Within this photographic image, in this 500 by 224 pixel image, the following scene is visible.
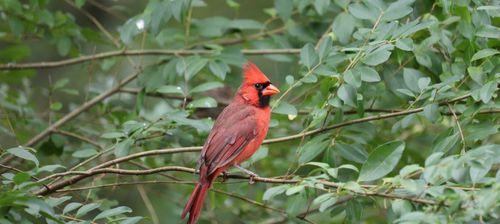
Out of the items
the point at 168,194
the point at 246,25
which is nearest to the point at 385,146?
the point at 246,25

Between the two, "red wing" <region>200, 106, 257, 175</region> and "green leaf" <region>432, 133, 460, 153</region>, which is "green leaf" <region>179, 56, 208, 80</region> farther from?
"green leaf" <region>432, 133, 460, 153</region>

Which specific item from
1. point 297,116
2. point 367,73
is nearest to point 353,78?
point 367,73

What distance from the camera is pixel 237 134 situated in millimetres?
4277

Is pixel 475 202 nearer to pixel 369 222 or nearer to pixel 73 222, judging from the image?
pixel 73 222

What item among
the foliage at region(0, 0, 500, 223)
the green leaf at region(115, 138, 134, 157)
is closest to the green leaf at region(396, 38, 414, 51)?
the foliage at region(0, 0, 500, 223)

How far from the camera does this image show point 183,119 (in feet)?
12.6

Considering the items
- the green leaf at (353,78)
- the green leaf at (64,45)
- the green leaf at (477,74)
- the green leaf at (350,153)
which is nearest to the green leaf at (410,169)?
the green leaf at (353,78)

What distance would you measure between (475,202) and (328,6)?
2077 mm

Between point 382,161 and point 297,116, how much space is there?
1.68m

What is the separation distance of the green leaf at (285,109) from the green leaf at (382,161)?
2.80 ft

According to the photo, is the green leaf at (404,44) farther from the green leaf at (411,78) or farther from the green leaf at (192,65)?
the green leaf at (192,65)

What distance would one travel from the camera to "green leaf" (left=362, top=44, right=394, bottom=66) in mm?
3518

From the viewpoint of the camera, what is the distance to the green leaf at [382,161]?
3113 millimetres

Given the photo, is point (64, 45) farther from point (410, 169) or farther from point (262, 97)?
point (410, 169)
